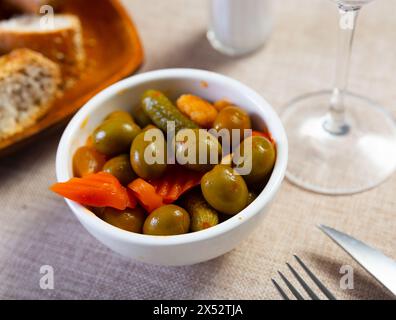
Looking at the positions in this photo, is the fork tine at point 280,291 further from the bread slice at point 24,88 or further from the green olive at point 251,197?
the bread slice at point 24,88

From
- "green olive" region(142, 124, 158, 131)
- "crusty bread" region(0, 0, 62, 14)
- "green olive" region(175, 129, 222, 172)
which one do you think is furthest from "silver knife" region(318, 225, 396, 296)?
"crusty bread" region(0, 0, 62, 14)

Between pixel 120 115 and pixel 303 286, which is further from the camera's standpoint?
pixel 120 115

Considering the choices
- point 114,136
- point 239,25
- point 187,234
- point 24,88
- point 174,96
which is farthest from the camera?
point 239,25

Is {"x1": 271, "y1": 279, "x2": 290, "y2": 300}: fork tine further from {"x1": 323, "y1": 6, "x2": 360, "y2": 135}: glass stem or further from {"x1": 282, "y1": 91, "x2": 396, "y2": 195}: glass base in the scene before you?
{"x1": 323, "y1": 6, "x2": 360, "y2": 135}: glass stem

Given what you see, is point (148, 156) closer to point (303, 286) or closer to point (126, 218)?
point (126, 218)

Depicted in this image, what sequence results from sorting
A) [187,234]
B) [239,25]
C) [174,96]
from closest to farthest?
[187,234] < [174,96] < [239,25]

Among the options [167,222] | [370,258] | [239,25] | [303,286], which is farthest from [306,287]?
[239,25]
